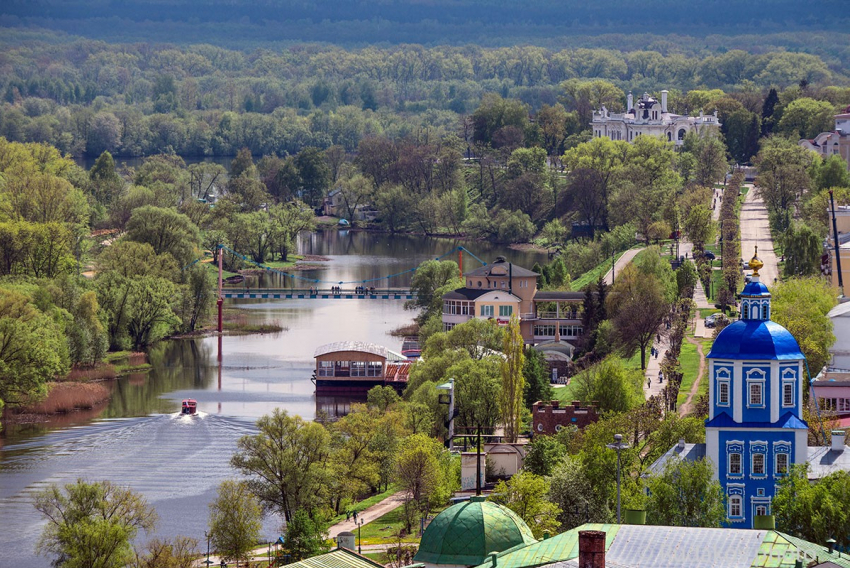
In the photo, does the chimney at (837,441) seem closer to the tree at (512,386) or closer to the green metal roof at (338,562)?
the tree at (512,386)

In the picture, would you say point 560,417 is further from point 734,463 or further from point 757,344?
point 757,344

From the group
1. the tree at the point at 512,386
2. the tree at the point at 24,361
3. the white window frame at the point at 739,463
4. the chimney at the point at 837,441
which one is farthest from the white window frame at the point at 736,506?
the tree at the point at 24,361

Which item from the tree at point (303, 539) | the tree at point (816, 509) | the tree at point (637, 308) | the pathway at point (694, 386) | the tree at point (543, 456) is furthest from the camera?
the tree at point (637, 308)

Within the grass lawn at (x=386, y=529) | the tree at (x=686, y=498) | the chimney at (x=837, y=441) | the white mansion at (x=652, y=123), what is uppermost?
the white mansion at (x=652, y=123)

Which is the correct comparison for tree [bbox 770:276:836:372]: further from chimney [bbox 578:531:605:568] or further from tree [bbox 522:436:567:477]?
chimney [bbox 578:531:605:568]

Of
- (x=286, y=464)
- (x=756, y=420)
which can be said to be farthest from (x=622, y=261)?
(x=756, y=420)

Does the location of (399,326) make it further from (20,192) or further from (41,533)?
(41,533)
